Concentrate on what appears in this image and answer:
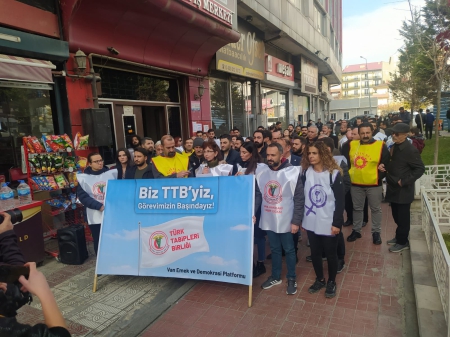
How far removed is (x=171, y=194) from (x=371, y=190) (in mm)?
2981

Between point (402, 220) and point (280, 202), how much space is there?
2.09 metres

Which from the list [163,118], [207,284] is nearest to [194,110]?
[163,118]

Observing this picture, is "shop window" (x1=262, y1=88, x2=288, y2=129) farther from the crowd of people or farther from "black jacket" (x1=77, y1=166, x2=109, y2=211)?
"black jacket" (x1=77, y1=166, x2=109, y2=211)

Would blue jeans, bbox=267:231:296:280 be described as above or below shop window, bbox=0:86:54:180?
below

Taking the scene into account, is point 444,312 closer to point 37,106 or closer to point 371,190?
point 371,190

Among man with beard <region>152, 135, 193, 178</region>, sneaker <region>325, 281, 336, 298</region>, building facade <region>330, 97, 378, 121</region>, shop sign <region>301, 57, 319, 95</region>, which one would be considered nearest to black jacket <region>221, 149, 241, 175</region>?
man with beard <region>152, 135, 193, 178</region>

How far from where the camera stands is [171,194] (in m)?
3.95

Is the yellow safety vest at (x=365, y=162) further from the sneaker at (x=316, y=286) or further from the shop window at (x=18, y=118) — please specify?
the shop window at (x=18, y=118)

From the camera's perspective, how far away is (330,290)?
3.61 m

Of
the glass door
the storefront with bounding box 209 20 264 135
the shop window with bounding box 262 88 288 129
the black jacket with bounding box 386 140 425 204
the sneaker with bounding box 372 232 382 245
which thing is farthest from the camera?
the shop window with bounding box 262 88 288 129

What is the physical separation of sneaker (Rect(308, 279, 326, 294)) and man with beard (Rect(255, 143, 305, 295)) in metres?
0.18

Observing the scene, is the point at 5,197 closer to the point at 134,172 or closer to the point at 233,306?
the point at 134,172

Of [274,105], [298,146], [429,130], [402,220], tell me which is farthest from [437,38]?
[429,130]

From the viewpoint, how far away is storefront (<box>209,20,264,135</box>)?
12617 mm
